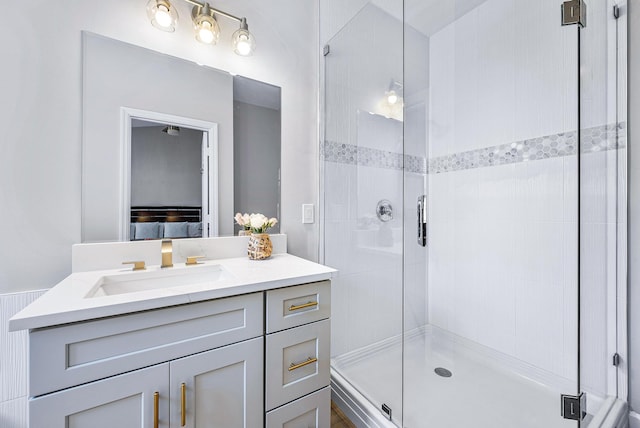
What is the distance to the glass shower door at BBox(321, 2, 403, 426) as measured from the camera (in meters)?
1.71

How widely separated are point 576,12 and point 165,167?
181 centimetres

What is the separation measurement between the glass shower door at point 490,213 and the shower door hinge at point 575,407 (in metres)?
0.13

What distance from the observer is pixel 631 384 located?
4.20 feet

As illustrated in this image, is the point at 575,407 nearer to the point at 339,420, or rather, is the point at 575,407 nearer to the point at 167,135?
the point at 339,420

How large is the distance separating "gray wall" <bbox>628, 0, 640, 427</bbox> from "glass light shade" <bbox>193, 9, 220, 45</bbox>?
1.94 m

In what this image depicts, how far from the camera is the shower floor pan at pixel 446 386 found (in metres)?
1.31

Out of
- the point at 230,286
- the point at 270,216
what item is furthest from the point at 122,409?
the point at 270,216

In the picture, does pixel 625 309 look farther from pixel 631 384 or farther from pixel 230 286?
pixel 230 286

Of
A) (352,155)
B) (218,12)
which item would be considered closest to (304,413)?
(352,155)

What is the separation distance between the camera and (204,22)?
4.29ft

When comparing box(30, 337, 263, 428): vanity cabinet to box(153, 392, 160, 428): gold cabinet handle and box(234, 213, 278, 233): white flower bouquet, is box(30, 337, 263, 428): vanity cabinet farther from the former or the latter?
box(234, 213, 278, 233): white flower bouquet

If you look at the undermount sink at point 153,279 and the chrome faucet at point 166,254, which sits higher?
the chrome faucet at point 166,254

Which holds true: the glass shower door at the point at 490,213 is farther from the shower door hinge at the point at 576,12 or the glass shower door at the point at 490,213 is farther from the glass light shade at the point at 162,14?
the glass light shade at the point at 162,14

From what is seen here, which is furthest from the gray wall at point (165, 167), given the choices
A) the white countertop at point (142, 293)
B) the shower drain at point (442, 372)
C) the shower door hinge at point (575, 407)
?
the shower door hinge at point (575, 407)
